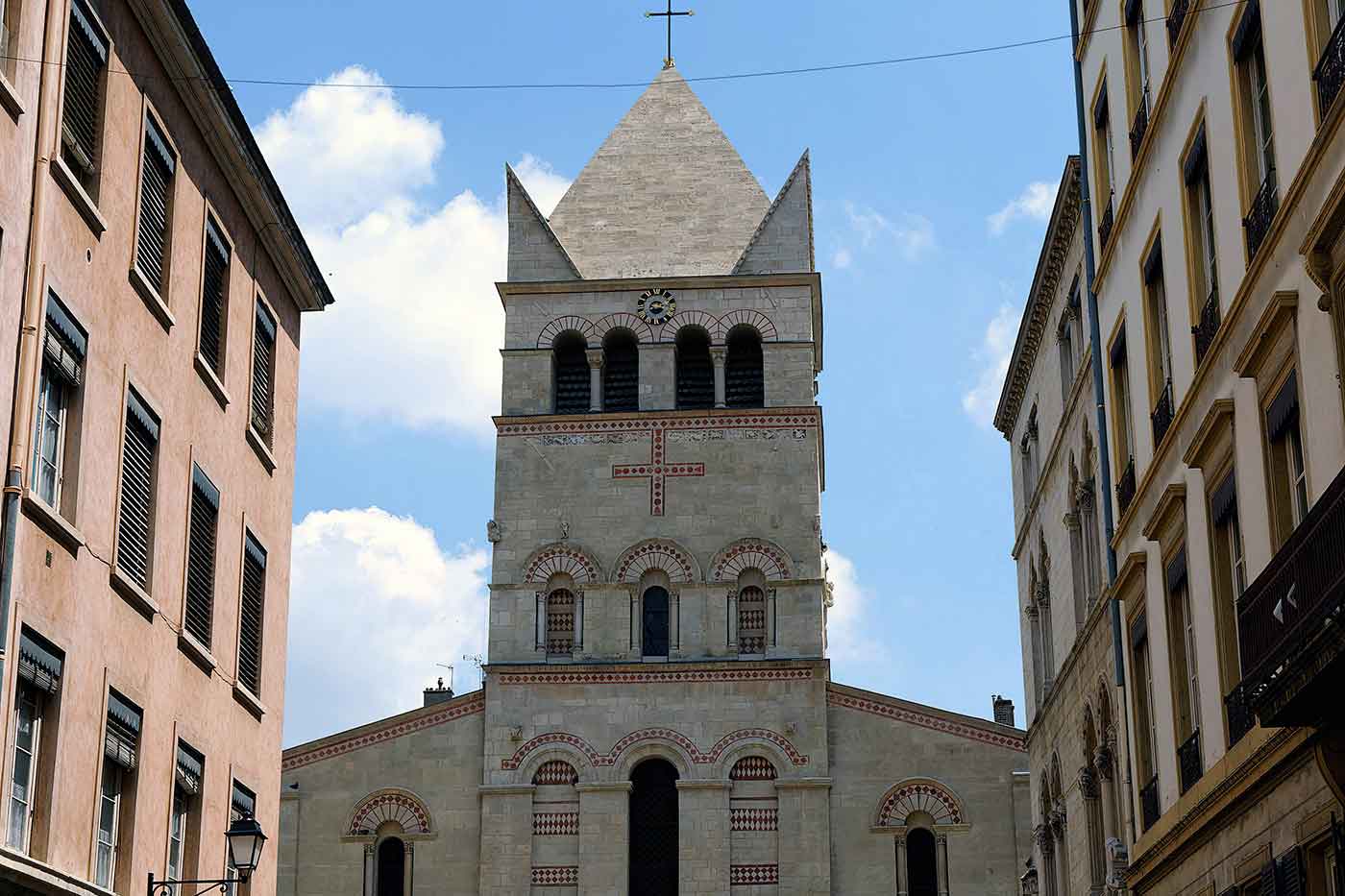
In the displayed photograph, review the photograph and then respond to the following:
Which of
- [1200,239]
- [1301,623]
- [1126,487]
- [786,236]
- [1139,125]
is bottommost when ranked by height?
[1301,623]

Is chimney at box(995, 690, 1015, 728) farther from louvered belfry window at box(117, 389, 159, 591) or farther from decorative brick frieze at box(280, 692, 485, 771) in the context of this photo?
louvered belfry window at box(117, 389, 159, 591)

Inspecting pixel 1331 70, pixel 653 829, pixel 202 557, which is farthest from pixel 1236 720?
pixel 653 829

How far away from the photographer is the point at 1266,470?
49.0ft

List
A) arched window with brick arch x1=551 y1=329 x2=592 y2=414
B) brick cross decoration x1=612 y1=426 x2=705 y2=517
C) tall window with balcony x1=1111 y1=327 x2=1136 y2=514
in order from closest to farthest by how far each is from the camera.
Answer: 1. tall window with balcony x1=1111 y1=327 x2=1136 y2=514
2. brick cross decoration x1=612 y1=426 x2=705 y2=517
3. arched window with brick arch x1=551 y1=329 x2=592 y2=414

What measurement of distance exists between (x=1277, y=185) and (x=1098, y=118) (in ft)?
27.5

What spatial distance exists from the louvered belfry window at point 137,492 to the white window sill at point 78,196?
4.87 ft

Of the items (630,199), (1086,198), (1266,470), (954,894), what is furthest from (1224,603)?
(630,199)

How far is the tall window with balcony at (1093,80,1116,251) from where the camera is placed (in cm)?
2180

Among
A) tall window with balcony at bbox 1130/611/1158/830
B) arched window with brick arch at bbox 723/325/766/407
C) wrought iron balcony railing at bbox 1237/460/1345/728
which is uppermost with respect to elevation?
arched window with brick arch at bbox 723/325/766/407

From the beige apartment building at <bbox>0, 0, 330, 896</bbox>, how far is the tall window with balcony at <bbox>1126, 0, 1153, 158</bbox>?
8680mm

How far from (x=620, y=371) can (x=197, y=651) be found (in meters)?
23.9

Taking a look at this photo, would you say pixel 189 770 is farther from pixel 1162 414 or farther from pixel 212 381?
pixel 1162 414

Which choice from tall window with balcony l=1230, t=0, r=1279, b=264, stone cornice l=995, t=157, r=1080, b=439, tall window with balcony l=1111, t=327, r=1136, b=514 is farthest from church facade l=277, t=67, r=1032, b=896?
tall window with balcony l=1230, t=0, r=1279, b=264

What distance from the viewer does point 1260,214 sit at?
15.1 m
